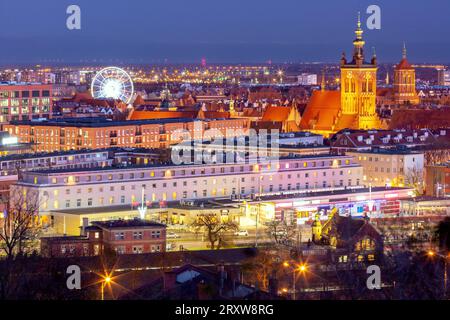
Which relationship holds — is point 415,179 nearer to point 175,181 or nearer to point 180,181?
point 180,181

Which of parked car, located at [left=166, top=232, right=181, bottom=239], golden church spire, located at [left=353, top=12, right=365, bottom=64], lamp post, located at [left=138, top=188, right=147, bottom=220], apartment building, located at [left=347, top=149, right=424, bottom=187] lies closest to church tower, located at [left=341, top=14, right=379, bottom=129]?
golden church spire, located at [left=353, top=12, right=365, bottom=64]

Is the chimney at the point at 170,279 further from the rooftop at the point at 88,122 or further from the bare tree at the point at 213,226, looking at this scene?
the rooftop at the point at 88,122

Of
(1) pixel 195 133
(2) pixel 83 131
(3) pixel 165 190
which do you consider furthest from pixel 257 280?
(1) pixel 195 133

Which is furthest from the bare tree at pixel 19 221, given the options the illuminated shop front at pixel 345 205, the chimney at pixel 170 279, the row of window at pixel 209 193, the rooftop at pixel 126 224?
the illuminated shop front at pixel 345 205

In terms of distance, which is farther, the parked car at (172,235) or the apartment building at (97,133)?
the apartment building at (97,133)

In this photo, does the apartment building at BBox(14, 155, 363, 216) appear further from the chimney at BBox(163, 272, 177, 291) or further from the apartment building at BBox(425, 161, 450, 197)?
the chimney at BBox(163, 272, 177, 291)
